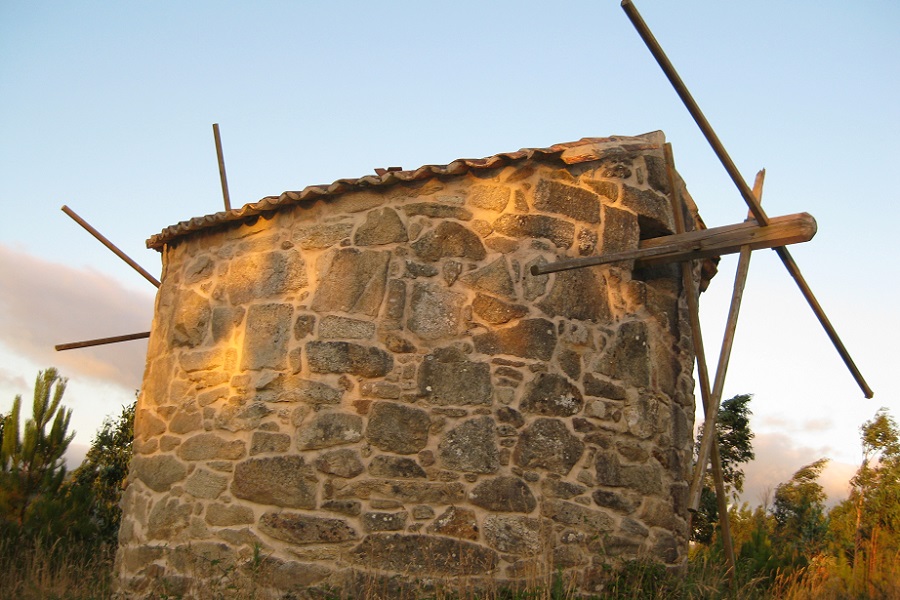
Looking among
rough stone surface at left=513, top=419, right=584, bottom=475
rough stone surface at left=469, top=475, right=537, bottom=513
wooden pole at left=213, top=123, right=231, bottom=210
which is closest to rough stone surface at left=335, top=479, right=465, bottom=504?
rough stone surface at left=469, top=475, right=537, bottom=513

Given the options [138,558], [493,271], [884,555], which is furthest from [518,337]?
[884,555]

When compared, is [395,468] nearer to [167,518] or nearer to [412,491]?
[412,491]

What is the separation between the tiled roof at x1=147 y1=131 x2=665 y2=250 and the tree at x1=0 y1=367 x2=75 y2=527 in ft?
15.3

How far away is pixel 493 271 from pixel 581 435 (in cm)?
134

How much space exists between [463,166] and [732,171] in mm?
1906

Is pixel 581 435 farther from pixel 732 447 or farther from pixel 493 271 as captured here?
pixel 732 447

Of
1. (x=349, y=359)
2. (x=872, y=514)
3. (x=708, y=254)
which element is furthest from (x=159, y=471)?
(x=872, y=514)

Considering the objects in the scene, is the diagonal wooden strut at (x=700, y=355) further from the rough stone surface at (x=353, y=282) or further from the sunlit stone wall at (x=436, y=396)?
the rough stone surface at (x=353, y=282)

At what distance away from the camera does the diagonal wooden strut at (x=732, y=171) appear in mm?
5047

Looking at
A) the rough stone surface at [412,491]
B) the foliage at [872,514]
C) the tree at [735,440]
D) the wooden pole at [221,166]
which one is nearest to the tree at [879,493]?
the foliage at [872,514]

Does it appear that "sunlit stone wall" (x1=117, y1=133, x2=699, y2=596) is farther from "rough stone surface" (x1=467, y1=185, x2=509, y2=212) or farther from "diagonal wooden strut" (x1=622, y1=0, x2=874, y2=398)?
"diagonal wooden strut" (x1=622, y1=0, x2=874, y2=398)

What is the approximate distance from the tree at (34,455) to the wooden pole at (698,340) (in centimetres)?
736

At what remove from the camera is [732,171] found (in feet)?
18.5

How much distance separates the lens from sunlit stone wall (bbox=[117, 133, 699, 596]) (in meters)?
5.75
